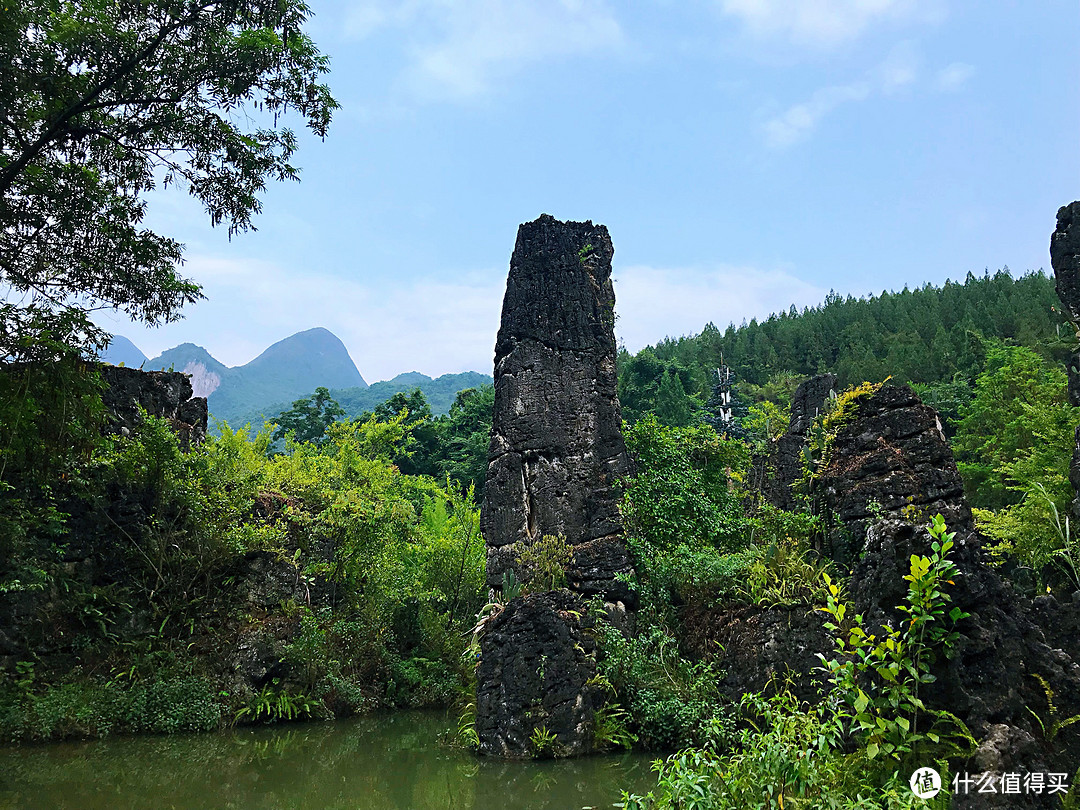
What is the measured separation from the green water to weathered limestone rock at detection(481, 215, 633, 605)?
2.81 m

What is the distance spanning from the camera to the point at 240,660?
10812 millimetres

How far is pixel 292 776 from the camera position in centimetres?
773

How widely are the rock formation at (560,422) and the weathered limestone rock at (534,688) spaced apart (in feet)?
0.85

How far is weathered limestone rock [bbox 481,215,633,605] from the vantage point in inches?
414

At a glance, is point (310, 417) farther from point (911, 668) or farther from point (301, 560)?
point (911, 668)

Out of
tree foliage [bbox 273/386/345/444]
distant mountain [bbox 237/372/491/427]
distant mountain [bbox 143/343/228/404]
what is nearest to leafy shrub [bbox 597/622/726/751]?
tree foliage [bbox 273/386/345/444]

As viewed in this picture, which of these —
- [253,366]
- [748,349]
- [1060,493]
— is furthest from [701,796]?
[253,366]

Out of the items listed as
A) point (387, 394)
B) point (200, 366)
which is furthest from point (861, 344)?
point (200, 366)

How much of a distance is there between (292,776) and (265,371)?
17138 centimetres

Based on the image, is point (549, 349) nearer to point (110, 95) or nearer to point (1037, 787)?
point (110, 95)

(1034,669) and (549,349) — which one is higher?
(549,349)

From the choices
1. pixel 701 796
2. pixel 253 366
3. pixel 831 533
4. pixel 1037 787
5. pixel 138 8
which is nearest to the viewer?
pixel 1037 787

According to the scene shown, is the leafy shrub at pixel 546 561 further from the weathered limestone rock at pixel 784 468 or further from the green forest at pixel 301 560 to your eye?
the weathered limestone rock at pixel 784 468

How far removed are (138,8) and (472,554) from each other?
34.0 feet
